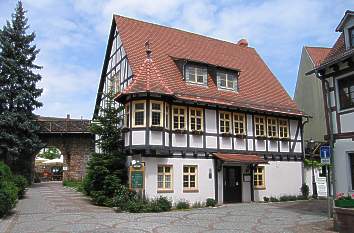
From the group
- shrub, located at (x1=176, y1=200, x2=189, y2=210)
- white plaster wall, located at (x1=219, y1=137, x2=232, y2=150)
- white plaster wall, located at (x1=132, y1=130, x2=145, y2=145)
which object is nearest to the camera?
white plaster wall, located at (x1=132, y1=130, x2=145, y2=145)

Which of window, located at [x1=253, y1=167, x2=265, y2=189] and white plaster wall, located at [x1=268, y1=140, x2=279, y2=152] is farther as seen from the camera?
white plaster wall, located at [x1=268, y1=140, x2=279, y2=152]

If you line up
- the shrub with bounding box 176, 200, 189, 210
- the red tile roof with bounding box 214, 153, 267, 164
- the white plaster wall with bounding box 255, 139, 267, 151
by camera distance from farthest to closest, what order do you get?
the white plaster wall with bounding box 255, 139, 267, 151
the red tile roof with bounding box 214, 153, 267, 164
the shrub with bounding box 176, 200, 189, 210

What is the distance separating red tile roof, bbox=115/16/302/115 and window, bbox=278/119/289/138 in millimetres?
741

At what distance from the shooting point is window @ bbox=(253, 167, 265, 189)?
994 inches

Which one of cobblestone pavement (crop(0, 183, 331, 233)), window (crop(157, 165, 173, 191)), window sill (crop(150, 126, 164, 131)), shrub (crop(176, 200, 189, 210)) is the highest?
window sill (crop(150, 126, 164, 131))

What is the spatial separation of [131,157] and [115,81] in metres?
6.50

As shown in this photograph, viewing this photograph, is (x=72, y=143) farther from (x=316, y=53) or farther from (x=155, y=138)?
(x=316, y=53)

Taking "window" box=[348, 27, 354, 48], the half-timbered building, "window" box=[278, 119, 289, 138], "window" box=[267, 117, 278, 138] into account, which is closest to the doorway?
the half-timbered building

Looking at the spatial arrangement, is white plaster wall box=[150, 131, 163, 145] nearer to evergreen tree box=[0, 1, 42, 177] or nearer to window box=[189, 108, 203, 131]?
window box=[189, 108, 203, 131]

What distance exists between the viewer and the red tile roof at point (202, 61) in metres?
23.4

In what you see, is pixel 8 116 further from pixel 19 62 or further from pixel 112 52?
pixel 112 52

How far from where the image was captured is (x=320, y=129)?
3344cm

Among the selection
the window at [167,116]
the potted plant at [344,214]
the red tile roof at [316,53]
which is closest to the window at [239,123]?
the window at [167,116]

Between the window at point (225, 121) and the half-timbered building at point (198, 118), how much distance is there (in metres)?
0.06
